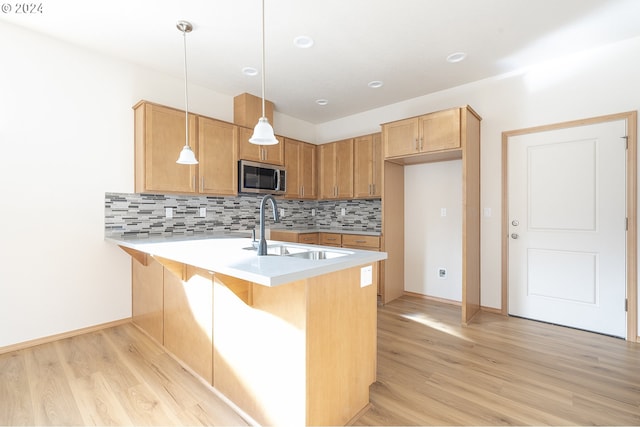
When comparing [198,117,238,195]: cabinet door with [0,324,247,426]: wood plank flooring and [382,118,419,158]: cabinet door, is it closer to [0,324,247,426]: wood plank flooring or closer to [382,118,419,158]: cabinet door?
[0,324,247,426]: wood plank flooring

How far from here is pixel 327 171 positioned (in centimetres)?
455

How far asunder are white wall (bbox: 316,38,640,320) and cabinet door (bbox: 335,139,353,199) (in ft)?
3.30

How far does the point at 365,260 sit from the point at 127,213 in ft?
8.65

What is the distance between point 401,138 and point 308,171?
1577mm

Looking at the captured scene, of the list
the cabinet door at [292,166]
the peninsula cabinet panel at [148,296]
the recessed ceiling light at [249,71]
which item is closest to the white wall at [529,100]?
the cabinet door at [292,166]

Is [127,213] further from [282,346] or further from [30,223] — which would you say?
[282,346]

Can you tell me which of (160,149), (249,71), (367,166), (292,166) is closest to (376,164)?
(367,166)

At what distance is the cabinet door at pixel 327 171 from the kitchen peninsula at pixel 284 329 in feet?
8.54

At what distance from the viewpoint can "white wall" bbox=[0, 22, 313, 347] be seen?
2426 millimetres

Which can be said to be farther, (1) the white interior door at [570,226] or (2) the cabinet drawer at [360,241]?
(2) the cabinet drawer at [360,241]

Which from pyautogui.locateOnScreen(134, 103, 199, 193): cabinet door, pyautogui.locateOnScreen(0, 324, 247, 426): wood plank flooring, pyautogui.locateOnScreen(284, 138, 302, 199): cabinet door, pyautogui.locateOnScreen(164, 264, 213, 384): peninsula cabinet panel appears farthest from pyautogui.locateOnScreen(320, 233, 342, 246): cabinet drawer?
pyautogui.locateOnScreen(0, 324, 247, 426): wood plank flooring

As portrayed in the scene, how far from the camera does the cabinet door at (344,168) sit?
429 cm

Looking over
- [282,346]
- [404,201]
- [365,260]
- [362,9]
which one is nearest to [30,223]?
[282,346]

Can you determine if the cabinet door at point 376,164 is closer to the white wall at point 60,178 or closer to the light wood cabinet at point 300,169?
the light wood cabinet at point 300,169
